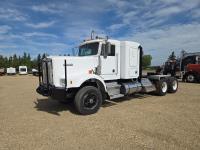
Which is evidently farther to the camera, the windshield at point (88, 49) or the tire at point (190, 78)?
the tire at point (190, 78)

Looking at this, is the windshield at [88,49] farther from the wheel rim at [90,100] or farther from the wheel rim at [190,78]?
the wheel rim at [190,78]

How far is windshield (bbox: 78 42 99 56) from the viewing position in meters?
8.87

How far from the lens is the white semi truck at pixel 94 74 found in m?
7.70

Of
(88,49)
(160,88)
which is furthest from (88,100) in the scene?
(160,88)

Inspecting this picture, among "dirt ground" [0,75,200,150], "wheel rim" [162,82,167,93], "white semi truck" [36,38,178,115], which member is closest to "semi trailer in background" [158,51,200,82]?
"wheel rim" [162,82,167,93]

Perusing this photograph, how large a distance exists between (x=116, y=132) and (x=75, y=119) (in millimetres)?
1891

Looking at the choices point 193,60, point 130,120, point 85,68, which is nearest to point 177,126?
point 130,120

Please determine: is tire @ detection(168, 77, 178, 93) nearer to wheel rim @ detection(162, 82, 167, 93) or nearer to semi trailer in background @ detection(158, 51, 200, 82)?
wheel rim @ detection(162, 82, 167, 93)

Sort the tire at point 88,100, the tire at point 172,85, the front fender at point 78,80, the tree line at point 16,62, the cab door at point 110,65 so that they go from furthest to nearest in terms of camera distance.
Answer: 1. the tree line at point 16,62
2. the tire at point 172,85
3. the cab door at point 110,65
4. the tire at point 88,100
5. the front fender at point 78,80

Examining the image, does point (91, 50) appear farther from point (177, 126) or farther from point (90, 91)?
point (177, 126)

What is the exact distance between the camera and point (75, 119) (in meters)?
7.19

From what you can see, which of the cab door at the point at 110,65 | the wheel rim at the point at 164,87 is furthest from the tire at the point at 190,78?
the cab door at the point at 110,65

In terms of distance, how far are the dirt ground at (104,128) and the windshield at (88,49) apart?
7.98 ft

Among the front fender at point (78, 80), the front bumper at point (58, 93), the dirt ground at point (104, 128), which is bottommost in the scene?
the dirt ground at point (104, 128)
